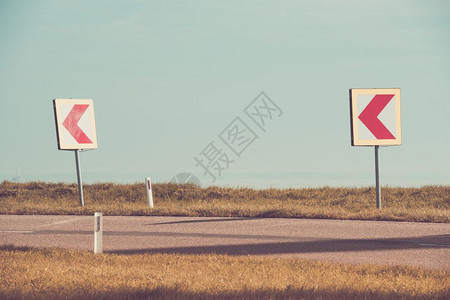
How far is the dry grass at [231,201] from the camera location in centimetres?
1424

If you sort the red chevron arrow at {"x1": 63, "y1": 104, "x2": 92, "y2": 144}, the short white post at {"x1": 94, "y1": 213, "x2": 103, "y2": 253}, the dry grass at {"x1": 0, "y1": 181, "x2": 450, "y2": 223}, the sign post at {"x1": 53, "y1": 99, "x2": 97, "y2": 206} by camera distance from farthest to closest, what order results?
the red chevron arrow at {"x1": 63, "y1": 104, "x2": 92, "y2": 144} → the sign post at {"x1": 53, "y1": 99, "x2": 97, "y2": 206} → the dry grass at {"x1": 0, "y1": 181, "x2": 450, "y2": 223} → the short white post at {"x1": 94, "y1": 213, "x2": 103, "y2": 253}

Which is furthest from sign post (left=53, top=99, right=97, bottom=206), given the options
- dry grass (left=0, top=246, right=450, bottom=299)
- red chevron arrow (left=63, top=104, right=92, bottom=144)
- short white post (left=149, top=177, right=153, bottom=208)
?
dry grass (left=0, top=246, right=450, bottom=299)

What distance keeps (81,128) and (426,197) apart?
11.9 m

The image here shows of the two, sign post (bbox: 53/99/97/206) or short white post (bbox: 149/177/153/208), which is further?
sign post (bbox: 53/99/97/206)

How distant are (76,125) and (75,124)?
1.8 inches

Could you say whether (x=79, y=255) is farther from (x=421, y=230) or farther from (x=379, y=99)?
(x=379, y=99)

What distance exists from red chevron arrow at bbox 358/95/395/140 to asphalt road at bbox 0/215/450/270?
3967 millimetres

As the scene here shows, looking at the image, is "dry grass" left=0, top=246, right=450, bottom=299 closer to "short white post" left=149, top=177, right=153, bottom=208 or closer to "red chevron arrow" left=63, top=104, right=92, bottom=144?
"short white post" left=149, top=177, right=153, bottom=208

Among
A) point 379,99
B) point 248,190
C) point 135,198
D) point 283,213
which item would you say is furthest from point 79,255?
point 248,190

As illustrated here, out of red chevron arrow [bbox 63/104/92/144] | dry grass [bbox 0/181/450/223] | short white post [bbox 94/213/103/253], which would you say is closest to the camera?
short white post [bbox 94/213/103/253]

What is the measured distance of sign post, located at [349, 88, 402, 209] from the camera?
1569 centimetres

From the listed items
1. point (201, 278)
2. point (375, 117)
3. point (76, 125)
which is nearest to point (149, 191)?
point (76, 125)

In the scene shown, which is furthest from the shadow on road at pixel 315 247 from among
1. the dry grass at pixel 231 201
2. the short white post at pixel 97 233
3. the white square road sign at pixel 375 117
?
the white square road sign at pixel 375 117

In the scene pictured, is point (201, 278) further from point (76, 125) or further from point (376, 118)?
point (76, 125)
